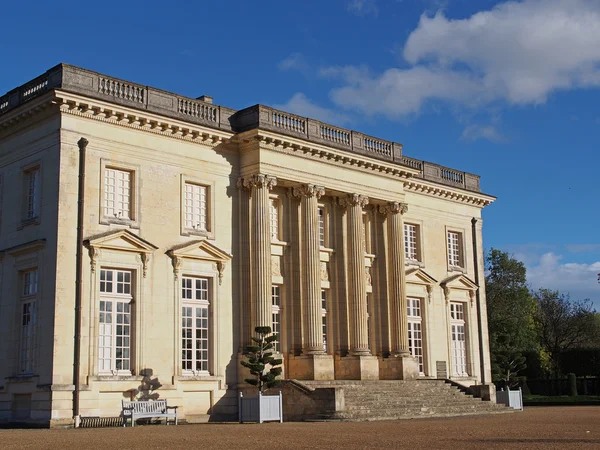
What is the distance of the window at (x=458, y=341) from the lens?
34719mm

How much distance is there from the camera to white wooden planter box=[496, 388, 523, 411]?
30906 millimetres

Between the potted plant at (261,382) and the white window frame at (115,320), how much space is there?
140 inches

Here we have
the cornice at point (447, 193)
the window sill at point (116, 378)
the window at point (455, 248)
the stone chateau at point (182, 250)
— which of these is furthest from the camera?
the window at point (455, 248)

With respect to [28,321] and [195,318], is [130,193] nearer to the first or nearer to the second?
[195,318]

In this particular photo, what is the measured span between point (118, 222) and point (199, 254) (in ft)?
9.98

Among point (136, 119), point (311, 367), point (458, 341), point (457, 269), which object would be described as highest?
point (136, 119)

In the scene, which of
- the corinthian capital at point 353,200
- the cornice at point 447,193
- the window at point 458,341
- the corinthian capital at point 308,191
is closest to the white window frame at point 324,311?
the corinthian capital at point 353,200

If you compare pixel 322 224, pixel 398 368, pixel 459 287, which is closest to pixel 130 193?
pixel 322 224

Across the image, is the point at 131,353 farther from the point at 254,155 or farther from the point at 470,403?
the point at 470,403

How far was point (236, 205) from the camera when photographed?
2722 centimetres

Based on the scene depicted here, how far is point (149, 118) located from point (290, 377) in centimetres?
987

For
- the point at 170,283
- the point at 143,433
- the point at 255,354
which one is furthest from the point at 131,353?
the point at 143,433

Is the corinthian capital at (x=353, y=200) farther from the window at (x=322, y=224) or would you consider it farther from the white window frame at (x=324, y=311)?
the white window frame at (x=324, y=311)

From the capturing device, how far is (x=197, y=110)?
26469 millimetres
